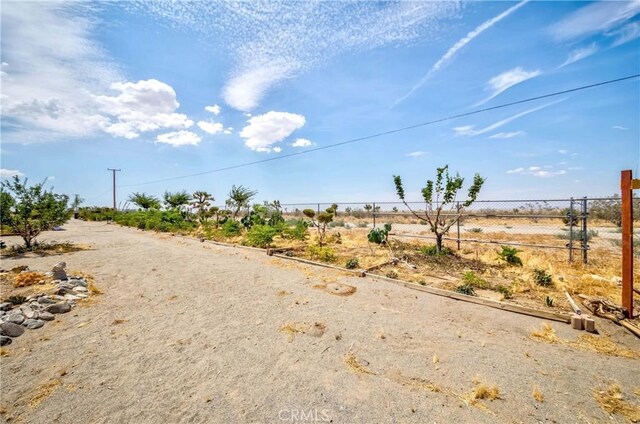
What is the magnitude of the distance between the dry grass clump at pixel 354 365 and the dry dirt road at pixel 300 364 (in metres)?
0.02

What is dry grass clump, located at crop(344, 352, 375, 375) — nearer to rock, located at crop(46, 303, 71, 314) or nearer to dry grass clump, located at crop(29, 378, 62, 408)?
dry grass clump, located at crop(29, 378, 62, 408)

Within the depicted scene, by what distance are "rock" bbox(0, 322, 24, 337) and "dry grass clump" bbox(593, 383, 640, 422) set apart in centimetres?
796

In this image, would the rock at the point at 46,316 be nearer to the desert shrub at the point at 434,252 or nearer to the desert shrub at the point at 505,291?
the desert shrub at the point at 505,291

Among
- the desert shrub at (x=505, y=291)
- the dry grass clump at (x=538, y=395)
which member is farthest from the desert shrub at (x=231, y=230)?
the dry grass clump at (x=538, y=395)

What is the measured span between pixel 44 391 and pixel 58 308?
120 inches

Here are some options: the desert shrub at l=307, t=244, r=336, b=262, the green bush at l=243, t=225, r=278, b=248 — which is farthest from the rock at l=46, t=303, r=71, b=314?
the green bush at l=243, t=225, r=278, b=248

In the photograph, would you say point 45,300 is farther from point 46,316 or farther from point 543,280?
point 543,280

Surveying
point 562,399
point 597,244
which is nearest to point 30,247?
point 562,399

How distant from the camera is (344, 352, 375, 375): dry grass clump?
340 centimetres

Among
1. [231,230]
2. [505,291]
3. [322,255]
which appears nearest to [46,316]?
[322,255]

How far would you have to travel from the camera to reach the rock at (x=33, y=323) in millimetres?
4723

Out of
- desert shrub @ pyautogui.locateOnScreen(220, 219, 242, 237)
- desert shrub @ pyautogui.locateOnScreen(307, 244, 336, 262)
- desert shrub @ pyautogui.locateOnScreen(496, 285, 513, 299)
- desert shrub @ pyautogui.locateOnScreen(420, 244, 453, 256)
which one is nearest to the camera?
desert shrub @ pyautogui.locateOnScreen(496, 285, 513, 299)

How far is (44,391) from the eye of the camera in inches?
123

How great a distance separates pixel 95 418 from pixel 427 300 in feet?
18.1
